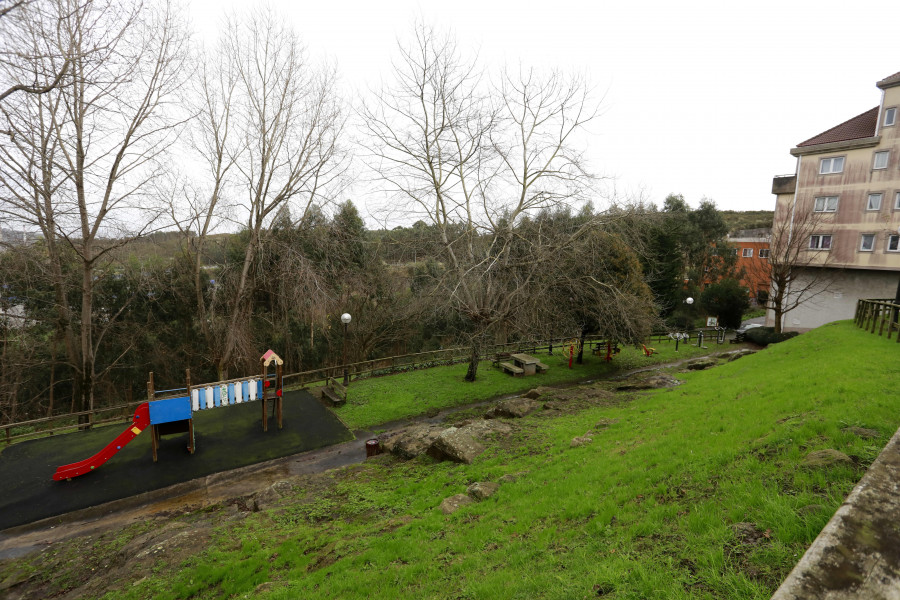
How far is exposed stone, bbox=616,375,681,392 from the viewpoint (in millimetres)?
14148

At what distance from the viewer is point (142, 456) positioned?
10.5 m

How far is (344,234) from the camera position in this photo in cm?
1983

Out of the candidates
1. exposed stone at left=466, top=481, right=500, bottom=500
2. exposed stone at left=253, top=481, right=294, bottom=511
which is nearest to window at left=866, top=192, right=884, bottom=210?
exposed stone at left=466, top=481, right=500, bottom=500

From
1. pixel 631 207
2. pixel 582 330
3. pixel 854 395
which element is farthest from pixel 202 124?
pixel 854 395

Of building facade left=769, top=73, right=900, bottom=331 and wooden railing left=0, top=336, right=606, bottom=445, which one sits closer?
wooden railing left=0, top=336, right=606, bottom=445

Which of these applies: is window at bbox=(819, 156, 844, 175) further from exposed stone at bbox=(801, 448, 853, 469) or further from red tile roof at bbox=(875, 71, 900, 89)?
exposed stone at bbox=(801, 448, 853, 469)

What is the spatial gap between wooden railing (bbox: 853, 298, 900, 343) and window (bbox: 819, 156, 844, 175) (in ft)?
40.1

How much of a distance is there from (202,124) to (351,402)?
12850mm

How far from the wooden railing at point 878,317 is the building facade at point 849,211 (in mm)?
8773

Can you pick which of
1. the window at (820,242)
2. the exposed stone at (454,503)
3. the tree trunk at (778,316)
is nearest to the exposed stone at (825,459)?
the exposed stone at (454,503)

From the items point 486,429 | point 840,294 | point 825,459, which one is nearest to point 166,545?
point 486,429

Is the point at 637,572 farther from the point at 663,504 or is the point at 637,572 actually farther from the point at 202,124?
the point at 202,124

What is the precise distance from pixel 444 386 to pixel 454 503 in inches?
380

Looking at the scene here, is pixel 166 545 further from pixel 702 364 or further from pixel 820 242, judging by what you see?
pixel 820 242
